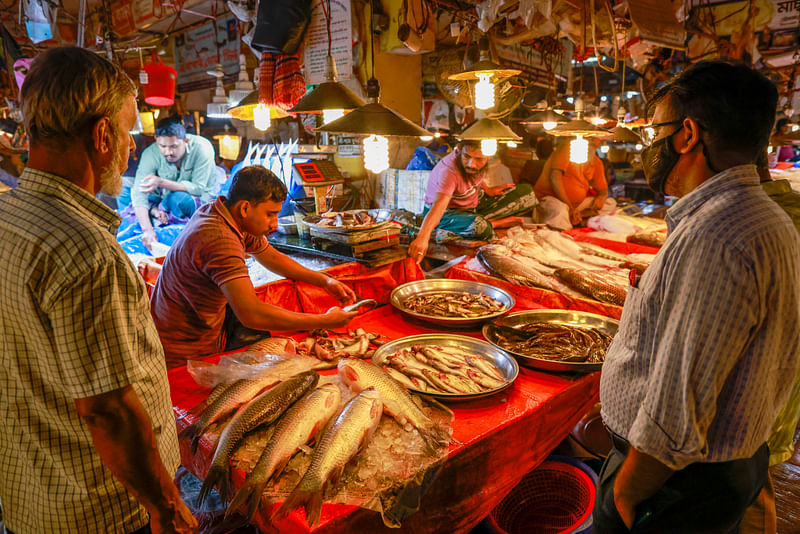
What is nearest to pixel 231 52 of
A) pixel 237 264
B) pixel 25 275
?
pixel 237 264

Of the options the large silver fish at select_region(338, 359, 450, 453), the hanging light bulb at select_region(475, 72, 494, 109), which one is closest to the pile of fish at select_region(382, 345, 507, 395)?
the large silver fish at select_region(338, 359, 450, 453)

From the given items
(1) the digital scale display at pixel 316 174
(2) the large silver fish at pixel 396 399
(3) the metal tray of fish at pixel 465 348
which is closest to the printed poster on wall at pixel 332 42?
(1) the digital scale display at pixel 316 174

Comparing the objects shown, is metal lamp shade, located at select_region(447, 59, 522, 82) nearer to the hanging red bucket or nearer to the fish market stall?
the fish market stall

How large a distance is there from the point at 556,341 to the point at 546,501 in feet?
3.00

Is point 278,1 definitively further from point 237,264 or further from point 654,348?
point 654,348

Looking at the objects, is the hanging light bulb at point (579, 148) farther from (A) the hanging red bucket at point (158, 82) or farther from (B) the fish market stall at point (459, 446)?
(A) the hanging red bucket at point (158, 82)

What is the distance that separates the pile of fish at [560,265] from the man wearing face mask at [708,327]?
212cm

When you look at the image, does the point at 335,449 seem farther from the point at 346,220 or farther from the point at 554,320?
the point at 346,220

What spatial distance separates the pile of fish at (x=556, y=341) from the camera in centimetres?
256

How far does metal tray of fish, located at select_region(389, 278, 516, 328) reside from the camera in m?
2.96

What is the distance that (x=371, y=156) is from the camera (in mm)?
3449

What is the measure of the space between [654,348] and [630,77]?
16055mm

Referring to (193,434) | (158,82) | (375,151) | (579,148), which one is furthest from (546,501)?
(158,82)

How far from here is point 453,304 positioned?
331 cm
